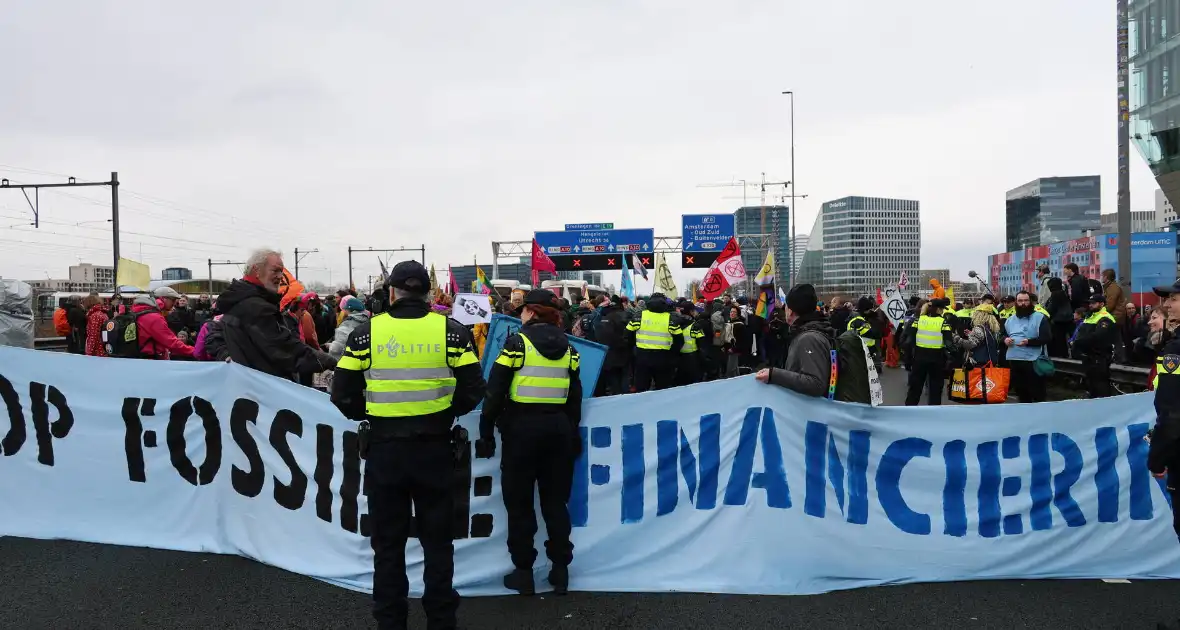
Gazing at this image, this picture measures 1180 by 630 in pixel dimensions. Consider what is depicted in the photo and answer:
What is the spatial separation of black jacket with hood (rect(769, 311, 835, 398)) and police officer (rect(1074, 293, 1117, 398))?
7.55 meters

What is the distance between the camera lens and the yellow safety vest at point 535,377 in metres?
4.70

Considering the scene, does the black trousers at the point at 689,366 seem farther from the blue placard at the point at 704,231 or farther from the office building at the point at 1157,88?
the office building at the point at 1157,88

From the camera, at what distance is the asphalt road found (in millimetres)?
4324

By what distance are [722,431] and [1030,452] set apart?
183 cm

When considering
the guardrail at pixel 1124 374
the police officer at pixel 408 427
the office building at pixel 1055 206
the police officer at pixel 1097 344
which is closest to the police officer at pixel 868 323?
the police officer at pixel 1097 344

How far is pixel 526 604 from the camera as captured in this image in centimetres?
469

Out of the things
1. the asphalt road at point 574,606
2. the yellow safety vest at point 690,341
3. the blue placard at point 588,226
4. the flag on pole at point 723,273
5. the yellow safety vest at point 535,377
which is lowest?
the asphalt road at point 574,606

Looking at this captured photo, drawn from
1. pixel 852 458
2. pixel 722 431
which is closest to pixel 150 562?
pixel 722 431

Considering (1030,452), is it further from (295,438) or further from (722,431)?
(295,438)

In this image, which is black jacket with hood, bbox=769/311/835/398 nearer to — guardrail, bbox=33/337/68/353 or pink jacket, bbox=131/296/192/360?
pink jacket, bbox=131/296/192/360

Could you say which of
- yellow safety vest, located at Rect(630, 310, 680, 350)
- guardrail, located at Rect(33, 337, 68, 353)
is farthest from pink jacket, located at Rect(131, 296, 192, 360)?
guardrail, located at Rect(33, 337, 68, 353)

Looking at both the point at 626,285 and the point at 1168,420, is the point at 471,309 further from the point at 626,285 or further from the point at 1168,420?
the point at 626,285

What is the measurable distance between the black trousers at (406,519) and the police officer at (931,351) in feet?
27.4

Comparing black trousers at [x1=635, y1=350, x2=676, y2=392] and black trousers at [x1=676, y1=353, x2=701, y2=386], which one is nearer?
black trousers at [x1=635, y1=350, x2=676, y2=392]
